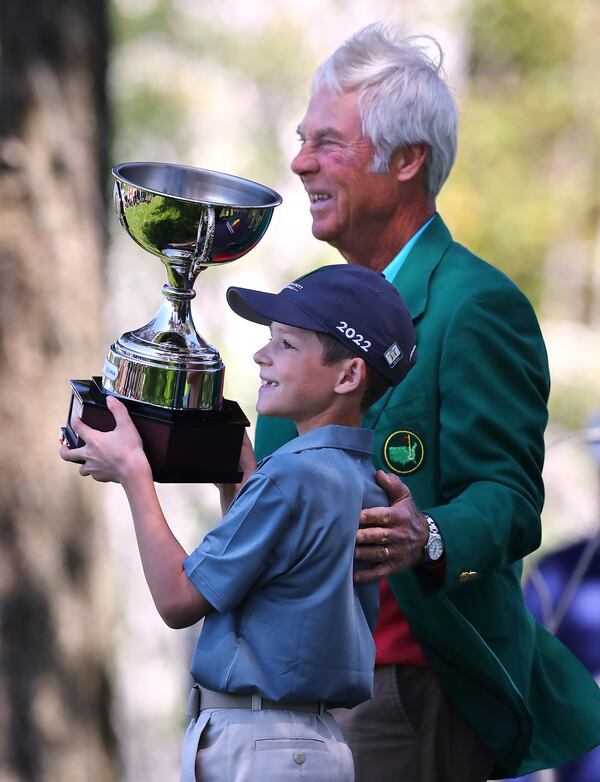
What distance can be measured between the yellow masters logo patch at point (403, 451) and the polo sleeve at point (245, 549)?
0.50 m

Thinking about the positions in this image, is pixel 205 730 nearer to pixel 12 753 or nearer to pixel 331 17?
pixel 12 753

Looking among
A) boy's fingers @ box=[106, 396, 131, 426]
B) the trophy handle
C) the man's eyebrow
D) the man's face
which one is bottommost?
boy's fingers @ box=[106, 396, 131, 426]

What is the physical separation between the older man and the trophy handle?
40cm

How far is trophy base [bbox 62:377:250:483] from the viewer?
81.0 inches

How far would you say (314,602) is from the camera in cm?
192

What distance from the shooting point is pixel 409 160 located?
2596 mm

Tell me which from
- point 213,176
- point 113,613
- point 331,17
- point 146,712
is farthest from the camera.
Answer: point 331,17

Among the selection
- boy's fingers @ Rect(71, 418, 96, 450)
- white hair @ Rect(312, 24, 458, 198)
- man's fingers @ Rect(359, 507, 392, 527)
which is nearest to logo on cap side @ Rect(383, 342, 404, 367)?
man's fingers @ Rect(359, 507, 392, 527)

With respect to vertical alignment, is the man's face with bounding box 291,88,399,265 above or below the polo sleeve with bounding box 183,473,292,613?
above

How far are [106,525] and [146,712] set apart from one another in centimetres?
A: 322

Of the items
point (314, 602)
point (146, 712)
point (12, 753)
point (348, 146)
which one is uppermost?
point (348, 146)

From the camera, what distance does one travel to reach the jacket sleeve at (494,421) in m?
2.25

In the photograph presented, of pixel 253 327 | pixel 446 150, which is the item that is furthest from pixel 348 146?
pixel 253 327

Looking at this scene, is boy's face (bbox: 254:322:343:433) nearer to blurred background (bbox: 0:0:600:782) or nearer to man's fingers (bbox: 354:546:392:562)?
man's fingers (bbox: 354:546:392:562)
